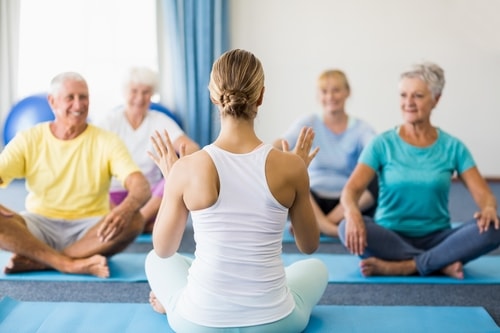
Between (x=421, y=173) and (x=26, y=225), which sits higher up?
(x=421, y=173)

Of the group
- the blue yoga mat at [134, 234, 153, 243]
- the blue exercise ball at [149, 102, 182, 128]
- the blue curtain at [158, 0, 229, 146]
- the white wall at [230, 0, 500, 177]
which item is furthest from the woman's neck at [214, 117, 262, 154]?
the white wall at [230, 0, 500, 177]

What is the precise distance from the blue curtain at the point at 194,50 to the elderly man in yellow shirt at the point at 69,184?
2.54 m

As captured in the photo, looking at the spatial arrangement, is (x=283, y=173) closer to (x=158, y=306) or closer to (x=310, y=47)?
(x=158, y=306)

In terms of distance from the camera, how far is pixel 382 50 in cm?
587

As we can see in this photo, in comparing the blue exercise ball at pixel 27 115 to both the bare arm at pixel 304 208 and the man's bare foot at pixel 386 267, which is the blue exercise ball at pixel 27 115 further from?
the bare arm at pixel 304 208

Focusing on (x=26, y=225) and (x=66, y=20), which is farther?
(x=66, y=20)

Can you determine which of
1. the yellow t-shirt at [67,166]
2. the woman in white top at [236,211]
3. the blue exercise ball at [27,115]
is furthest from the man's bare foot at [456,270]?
the blue exercise ball at [27,115]

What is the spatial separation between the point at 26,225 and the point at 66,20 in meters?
3.09

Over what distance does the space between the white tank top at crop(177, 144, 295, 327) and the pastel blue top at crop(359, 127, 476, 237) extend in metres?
1.25

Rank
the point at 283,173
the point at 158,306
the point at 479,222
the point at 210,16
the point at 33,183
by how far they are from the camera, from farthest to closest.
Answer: the point at 210,16
the point at 33,183
the point at 479,222
the point at 158,306
the point at 283,173

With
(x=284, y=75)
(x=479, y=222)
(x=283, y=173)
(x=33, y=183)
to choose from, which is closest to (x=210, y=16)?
(x=284, y=75)

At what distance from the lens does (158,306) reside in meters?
2.62

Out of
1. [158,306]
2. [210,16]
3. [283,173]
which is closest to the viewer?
[283,173]

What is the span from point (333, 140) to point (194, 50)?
2053 mm
